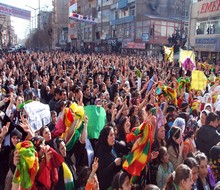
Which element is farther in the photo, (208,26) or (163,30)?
(163,30)

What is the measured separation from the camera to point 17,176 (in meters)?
3.07

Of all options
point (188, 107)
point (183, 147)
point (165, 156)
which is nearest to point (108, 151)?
point (165, 156)

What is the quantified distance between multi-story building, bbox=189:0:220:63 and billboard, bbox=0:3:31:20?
15057 millimetres

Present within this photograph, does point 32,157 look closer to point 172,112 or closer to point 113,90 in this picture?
point 172,112

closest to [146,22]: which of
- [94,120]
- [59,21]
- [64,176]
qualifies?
[94,120]

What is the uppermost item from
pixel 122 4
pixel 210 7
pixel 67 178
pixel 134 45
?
pixel 122 4

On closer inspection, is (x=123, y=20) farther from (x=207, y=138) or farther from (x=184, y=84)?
(x=207, y=138)

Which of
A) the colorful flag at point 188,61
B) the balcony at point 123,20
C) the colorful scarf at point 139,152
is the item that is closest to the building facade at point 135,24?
the balcony at point 123,20

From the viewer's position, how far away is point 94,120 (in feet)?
16.4

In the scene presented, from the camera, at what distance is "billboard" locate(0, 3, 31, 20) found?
77.7 ft

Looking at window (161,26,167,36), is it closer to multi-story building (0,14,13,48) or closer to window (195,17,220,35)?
window (195,17,220,35)

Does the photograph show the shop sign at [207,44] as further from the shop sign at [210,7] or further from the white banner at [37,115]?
the white banner at [37,115]

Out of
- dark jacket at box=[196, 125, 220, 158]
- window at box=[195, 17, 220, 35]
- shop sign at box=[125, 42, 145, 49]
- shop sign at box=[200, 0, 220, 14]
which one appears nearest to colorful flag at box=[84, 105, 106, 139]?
dark jacket at box=[196, 125, 220, 158]

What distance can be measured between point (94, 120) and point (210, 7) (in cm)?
2620
